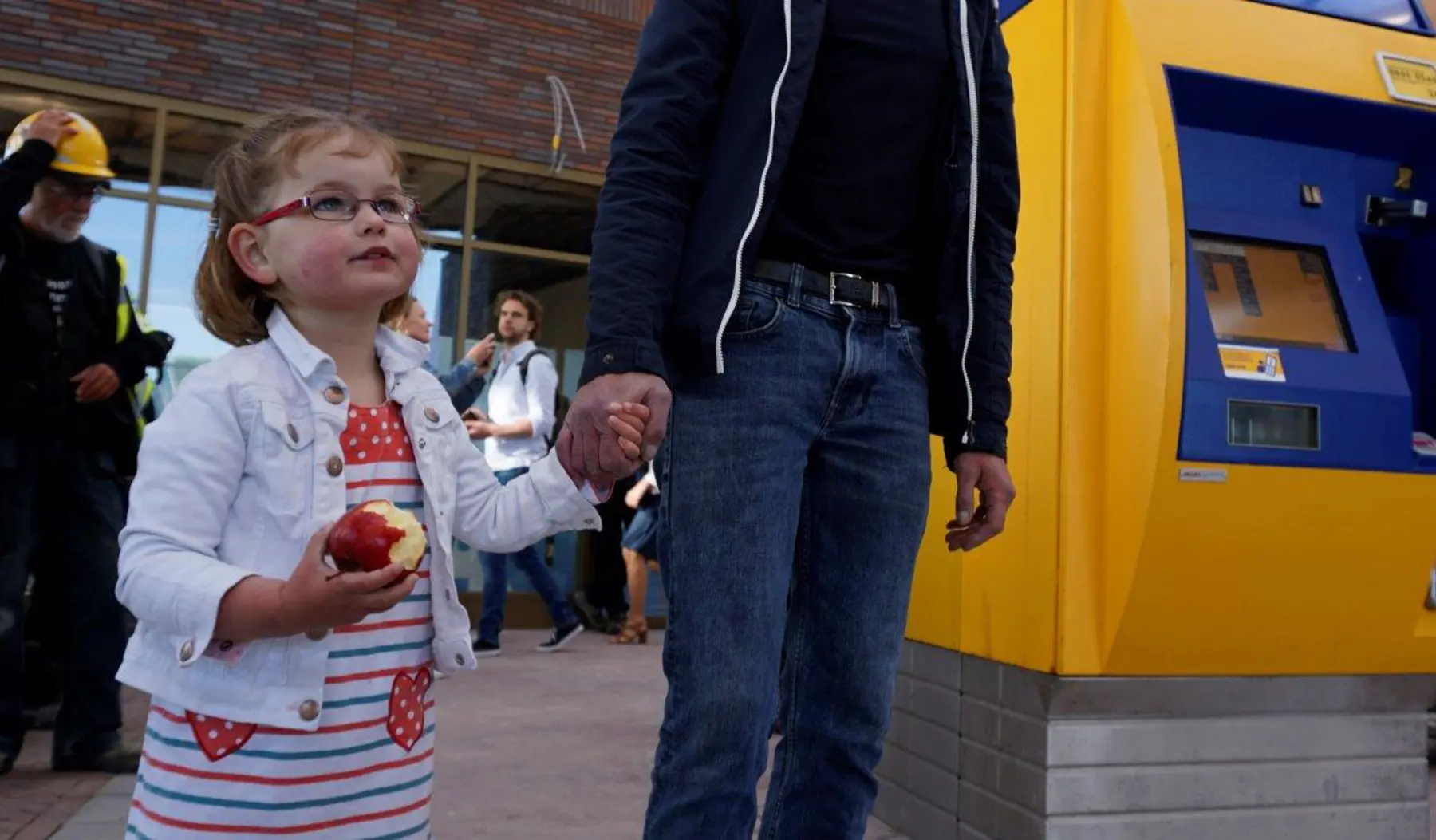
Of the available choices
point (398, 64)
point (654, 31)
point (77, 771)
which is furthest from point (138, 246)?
point (654, 31)

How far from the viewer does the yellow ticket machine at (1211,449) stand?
8.63 ft

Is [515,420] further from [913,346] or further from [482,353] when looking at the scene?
[913,346]

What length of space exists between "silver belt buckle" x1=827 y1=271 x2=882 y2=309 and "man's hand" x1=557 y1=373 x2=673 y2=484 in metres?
0.37

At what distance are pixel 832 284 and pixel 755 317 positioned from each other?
0.51 ft

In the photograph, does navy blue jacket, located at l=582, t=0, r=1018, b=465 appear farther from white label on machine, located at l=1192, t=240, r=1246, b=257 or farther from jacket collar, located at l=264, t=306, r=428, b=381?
white label on machine, located at l=1192, t=240, r=1246, b=257

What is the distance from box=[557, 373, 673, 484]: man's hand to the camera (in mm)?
1647

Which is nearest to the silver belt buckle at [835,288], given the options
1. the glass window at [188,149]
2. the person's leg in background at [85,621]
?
the person's leg in background at [85,621]

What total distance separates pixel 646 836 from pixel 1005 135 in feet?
4.66

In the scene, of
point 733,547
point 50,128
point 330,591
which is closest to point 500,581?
point 50,128

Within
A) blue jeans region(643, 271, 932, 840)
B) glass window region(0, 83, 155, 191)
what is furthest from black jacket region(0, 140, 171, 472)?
glass window region(0, 83, 155, 191)

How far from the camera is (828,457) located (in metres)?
1.97

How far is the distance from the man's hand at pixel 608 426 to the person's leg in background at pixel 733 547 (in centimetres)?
17

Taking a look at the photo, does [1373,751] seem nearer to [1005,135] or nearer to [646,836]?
[1005,135]

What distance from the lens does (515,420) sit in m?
6.93
